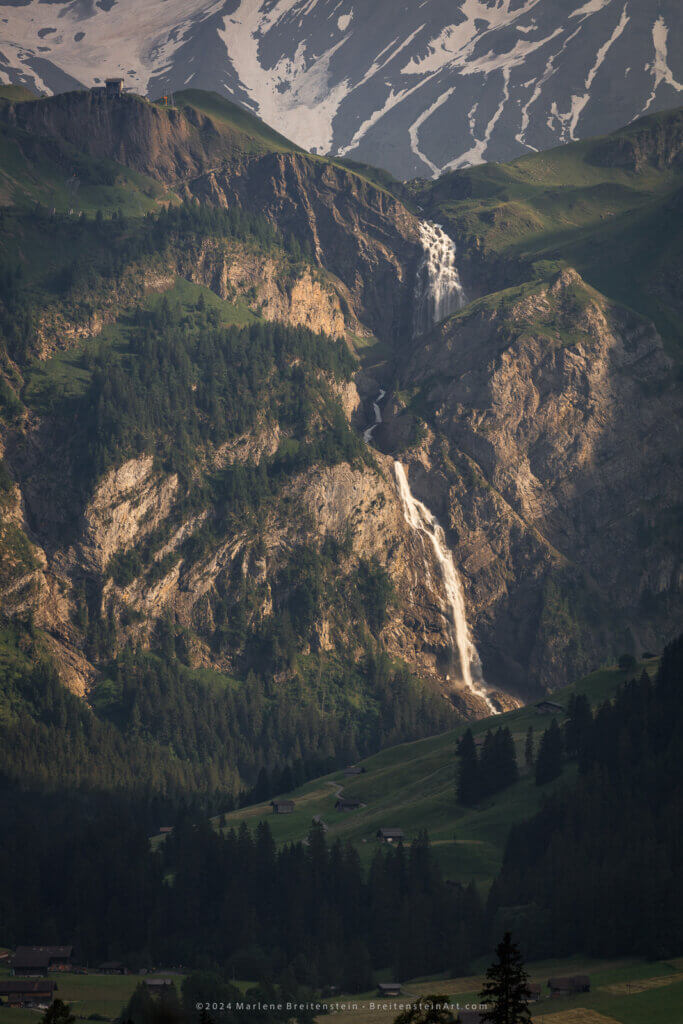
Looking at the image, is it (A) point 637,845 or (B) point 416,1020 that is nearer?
(B) point 416,1020

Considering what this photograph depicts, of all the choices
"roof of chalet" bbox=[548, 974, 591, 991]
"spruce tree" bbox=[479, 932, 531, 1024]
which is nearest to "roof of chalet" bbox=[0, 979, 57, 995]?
"roof of chalet" bbox=[548, 974, 591, 991]

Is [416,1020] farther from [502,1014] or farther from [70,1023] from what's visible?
[70,1023]

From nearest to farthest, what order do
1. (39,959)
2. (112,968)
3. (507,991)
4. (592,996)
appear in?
(507,991) → (592,996) → (39,959) → (112,968)

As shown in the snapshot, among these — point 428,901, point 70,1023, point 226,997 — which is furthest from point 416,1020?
point 428,901

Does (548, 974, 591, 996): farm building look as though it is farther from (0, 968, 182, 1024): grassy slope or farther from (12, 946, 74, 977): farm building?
(12, 946, 74, 977): farm building

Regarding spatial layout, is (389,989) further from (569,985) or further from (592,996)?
(592,996)

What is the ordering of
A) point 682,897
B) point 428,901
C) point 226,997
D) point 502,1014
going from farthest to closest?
1. point 428,901
2. point 682,897
3. point 226,997
4. point 502,1014

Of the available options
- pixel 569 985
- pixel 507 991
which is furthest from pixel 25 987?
pixel 507 991
